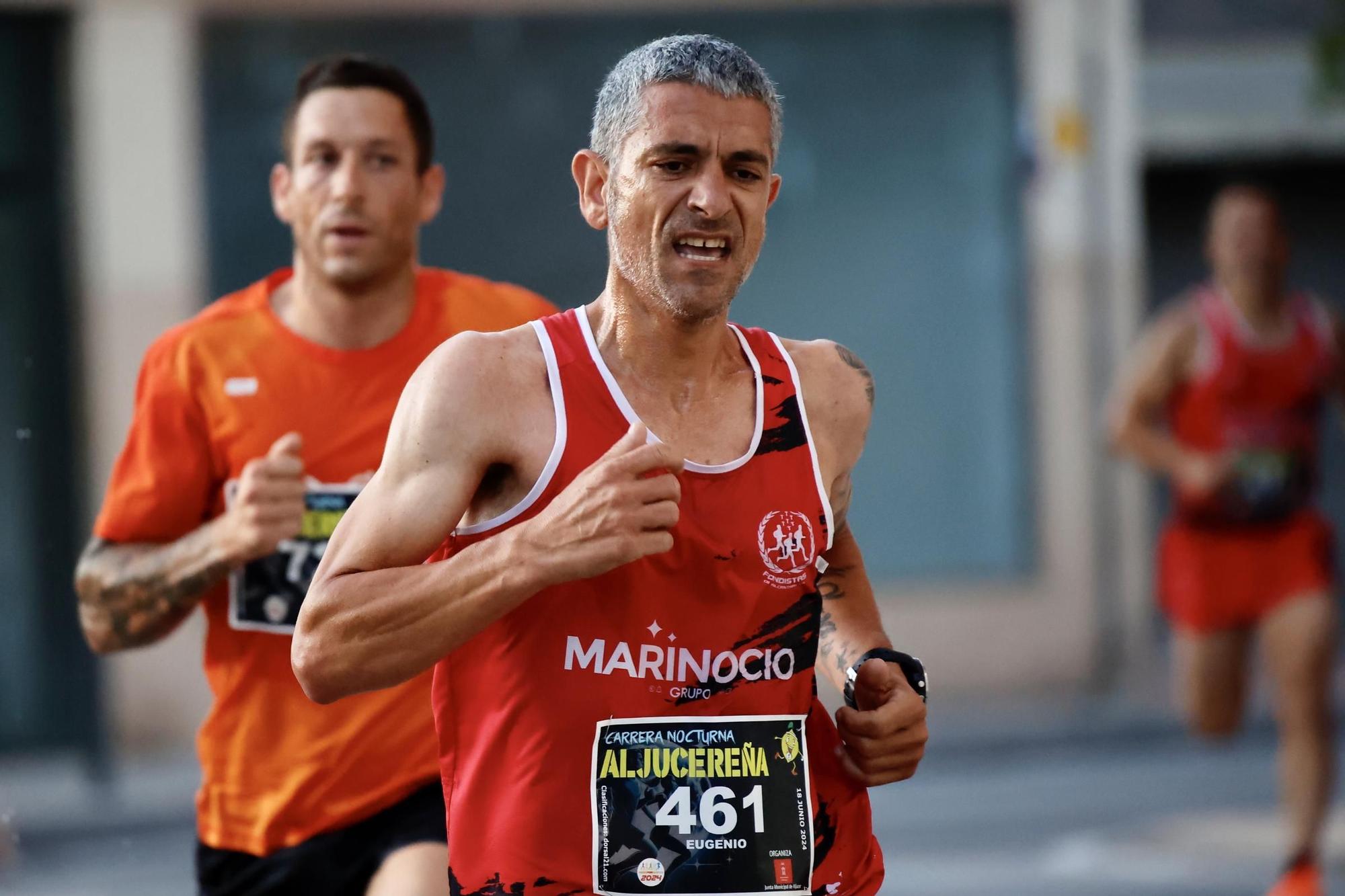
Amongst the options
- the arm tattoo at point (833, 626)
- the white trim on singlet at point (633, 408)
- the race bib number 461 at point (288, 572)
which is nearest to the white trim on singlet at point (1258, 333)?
the race bib number 461 at point (288, 572)

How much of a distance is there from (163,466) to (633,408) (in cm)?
141

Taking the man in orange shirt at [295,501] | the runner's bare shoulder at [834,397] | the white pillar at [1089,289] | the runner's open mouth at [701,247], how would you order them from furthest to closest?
1. the white pillar at [1089,289]
2. the man in orange shirt at [295,501]
3. the runner's bare shoulder at [834,397]
4. the runner's open mouth at [701,247]

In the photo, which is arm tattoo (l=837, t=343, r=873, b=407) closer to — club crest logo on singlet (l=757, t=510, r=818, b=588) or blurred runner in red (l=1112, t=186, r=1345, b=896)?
club crest logo on singlet (l=757, t=510, r=818, b=588)

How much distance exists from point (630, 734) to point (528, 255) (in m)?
8.92

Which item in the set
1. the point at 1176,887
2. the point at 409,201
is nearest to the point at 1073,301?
the point at 1176,887

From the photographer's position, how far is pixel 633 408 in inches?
122

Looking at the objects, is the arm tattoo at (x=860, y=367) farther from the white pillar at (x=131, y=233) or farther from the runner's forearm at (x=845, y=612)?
the white pillar at (x=131, y=233)

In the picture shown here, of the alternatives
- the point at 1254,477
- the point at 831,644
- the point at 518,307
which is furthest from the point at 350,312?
the point at 1254,477

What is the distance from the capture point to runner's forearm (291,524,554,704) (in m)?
2.81

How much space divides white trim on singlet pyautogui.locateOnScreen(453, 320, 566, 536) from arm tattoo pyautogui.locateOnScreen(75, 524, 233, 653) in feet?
3.83

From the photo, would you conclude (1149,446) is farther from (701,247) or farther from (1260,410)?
(701,247)

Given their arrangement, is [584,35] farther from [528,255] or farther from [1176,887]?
[1176,887]

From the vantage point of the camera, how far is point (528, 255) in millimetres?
11773

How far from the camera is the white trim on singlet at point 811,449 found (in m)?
3.15
